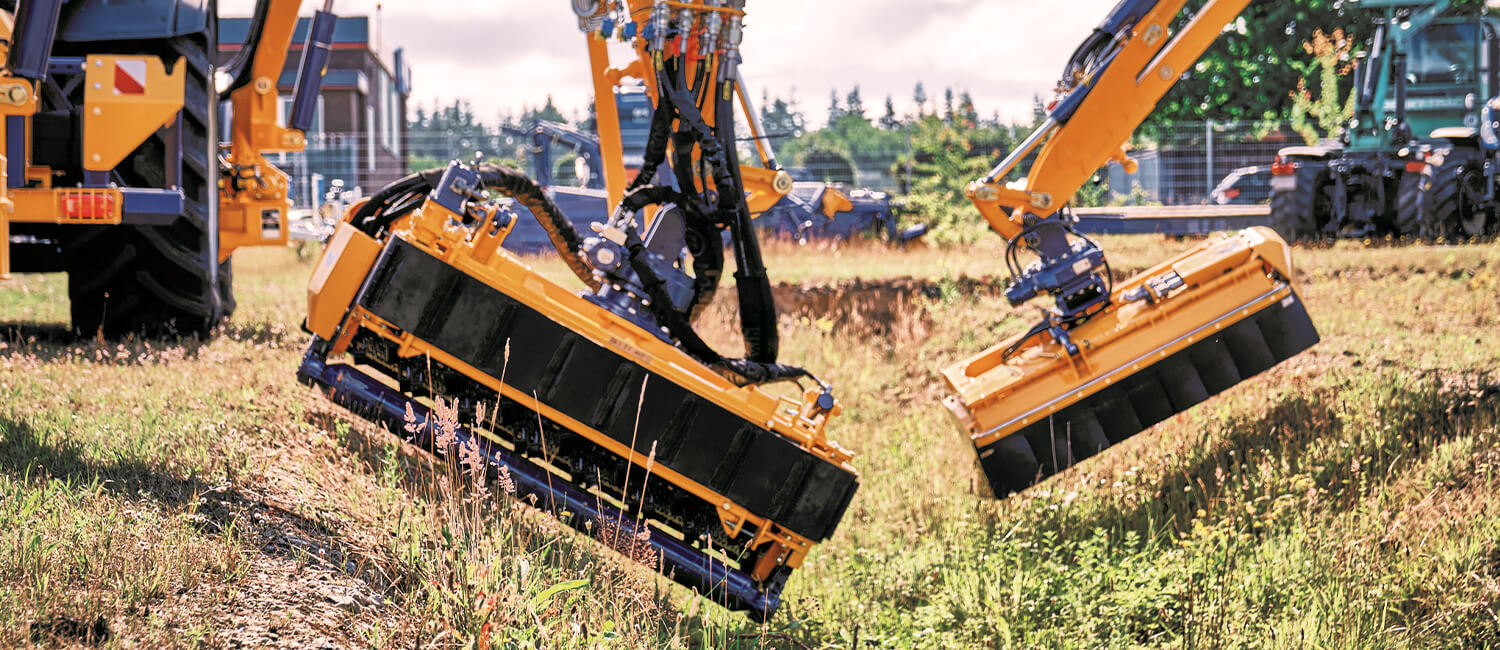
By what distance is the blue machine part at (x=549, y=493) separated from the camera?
13.9 feet

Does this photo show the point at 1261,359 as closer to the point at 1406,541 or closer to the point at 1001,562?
the point at 1406,541

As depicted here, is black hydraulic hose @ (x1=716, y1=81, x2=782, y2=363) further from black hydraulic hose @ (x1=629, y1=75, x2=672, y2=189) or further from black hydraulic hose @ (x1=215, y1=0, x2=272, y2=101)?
black hydraulic hose @ (x1=215, y1=0, x2=272, y2=101)

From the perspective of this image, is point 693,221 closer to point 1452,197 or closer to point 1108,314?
point 1108,314

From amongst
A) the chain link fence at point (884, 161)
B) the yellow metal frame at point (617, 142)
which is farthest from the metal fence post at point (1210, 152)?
the yellow metal frame at point (617, 142)

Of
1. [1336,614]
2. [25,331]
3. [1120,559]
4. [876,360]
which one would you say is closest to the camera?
[1336,614]

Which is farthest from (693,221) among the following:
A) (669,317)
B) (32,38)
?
(32,38)

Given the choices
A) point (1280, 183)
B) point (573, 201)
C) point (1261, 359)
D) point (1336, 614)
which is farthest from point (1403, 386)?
point (573, 201)

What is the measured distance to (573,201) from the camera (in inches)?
598

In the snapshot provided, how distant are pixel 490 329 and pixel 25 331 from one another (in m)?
4.44

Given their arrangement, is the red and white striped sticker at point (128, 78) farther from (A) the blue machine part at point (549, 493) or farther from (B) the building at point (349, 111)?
(B) the building at point (349, 111)

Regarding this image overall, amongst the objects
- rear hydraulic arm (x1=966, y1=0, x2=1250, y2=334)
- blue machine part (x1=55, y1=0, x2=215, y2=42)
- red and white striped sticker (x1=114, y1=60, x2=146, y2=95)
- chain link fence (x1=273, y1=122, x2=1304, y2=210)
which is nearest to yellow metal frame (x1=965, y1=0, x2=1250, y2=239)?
rear hydraulic arm (x1=966, y1=0, x2=1250, y2=334)

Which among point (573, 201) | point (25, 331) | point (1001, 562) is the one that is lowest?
point (1001, 562)

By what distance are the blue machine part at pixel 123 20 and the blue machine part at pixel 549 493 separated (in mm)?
2821

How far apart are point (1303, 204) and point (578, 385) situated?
1021 centimetres
